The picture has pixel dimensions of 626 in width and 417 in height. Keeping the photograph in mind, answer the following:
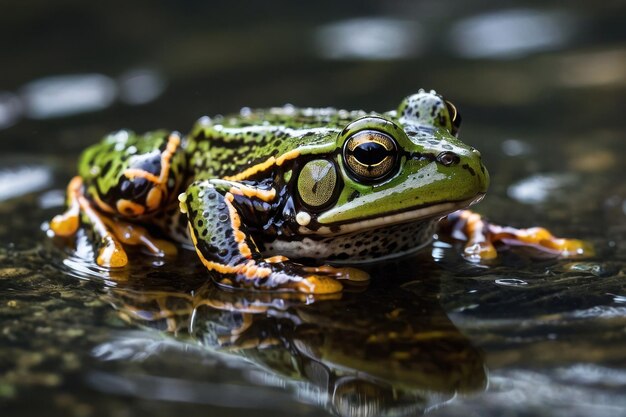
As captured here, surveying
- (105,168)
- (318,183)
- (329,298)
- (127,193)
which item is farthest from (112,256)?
(329,298)

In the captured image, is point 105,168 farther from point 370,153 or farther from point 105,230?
point 370,153

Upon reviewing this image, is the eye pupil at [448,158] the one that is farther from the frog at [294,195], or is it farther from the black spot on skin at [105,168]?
the black spot on skin at [105,168]

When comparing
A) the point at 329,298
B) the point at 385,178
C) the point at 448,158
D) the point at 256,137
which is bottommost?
the point at 329,298

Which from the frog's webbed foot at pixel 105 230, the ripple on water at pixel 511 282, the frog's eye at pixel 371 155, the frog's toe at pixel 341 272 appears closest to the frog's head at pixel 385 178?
the frog's eye at pixel 371 155

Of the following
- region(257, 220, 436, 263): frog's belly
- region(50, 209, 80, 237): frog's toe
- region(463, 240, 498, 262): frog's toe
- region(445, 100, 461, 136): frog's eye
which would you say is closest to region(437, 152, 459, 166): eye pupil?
region(257, 220, 436, 263): frog's belly

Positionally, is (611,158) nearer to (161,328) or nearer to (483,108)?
(483,108)

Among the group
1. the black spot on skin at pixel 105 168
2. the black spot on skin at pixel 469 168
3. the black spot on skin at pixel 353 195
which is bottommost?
the black spot on skin at pixel 353 195

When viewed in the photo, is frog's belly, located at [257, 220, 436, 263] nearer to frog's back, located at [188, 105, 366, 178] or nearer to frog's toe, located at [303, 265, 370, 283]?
frog's toe, located at [303, 265, 370, 283]
